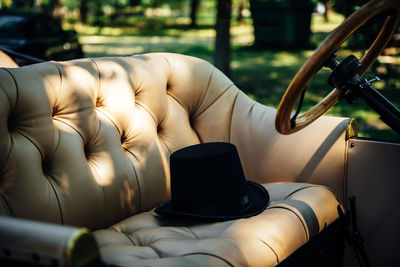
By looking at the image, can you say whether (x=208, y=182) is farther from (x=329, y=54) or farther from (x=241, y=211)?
(x=329, y=54)

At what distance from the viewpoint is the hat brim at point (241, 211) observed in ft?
6.20

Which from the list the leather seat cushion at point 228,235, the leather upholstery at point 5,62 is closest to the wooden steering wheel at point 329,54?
the leather seat cushion at point 228,235

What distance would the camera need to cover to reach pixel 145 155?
7.14 feet

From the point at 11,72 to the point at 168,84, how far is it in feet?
2.73

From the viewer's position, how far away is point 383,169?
2074mm

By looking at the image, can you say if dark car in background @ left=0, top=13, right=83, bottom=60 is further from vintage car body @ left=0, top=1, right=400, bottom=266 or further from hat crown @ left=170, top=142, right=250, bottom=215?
hat crown @ left=170, top=142, right=250, bottom=215

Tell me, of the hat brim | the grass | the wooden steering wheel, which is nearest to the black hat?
the hat brim

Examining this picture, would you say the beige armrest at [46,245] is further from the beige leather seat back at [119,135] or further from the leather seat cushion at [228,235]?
the beige leather seat back at [119,135]

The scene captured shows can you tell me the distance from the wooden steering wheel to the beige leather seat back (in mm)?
445

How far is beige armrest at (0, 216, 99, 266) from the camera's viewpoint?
916mm

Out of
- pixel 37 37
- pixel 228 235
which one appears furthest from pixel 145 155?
pixel 37 37

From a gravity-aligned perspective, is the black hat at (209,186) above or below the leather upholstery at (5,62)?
below

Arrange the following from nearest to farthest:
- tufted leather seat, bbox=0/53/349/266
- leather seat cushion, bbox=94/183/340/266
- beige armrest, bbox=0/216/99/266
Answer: beige armrest, bbox=0/216/99/266, leather seat cushion, bbox=94/183/340/266, tufted leather seat, bbox=0/53/349/266

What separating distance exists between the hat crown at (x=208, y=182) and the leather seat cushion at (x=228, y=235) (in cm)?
9
